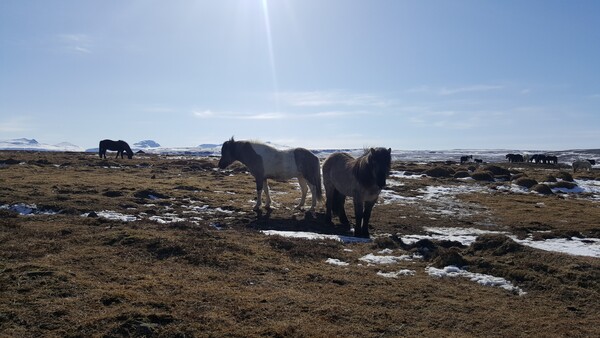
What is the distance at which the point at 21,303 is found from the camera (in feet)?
17.6

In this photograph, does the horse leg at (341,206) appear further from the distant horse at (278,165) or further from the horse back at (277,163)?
the horse back at (277,163)

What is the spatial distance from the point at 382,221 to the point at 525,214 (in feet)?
21.5

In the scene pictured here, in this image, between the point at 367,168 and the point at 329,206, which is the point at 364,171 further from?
the point at 329,206

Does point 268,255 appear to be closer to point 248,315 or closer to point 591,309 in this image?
point 248,315

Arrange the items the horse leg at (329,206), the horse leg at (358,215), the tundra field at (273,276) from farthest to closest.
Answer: the horse leg at (329,206), the horse leg at (358,215), the tundra field at (273,276)

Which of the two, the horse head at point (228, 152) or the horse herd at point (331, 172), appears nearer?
the horse herd at point (331, 172)

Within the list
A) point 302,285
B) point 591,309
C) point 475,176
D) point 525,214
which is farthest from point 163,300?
point 475,176

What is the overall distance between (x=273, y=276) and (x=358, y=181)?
5957mm

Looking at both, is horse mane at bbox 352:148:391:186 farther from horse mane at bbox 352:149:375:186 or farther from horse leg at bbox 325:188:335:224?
horse leg at bbox 325:188:335:224

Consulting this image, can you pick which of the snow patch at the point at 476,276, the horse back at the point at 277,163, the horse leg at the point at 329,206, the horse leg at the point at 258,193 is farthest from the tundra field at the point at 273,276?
the horse back at the point at 277,163

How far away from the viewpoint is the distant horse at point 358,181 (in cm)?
1204

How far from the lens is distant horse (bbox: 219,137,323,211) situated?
55.1 ft

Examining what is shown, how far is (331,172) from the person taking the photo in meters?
14.9

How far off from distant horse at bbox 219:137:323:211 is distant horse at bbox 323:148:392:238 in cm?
148
